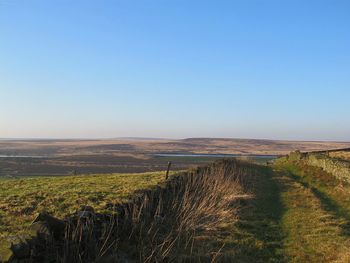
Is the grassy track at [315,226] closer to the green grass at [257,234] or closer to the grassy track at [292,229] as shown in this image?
the grassy track at [292,229]

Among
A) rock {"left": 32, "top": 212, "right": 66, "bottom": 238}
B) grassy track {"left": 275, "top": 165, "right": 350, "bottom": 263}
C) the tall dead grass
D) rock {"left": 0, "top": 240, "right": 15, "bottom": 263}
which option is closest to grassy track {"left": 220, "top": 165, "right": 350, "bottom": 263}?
grassy track {"left": 275, "top": 165, "right": 350, "bottom": 263}

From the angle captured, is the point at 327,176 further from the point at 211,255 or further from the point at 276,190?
the point at 211,255

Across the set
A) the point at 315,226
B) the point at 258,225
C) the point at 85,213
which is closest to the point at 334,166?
the point at 315,226

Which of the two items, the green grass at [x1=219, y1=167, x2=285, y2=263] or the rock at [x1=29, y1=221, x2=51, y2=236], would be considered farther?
the green grass at [x1=219, y1=167, x2=285, y2=263]

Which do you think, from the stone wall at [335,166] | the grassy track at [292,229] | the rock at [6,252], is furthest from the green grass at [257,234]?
the stone wall at [335,166]

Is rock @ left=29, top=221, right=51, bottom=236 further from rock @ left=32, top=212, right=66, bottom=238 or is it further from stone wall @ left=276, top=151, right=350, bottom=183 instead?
stone wall @ left=276, top=151, right=350, bottom=183

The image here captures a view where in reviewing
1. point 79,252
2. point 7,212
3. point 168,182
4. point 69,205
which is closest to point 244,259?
point 79,252

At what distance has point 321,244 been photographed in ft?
38.5

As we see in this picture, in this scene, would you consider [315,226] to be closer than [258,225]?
Yes

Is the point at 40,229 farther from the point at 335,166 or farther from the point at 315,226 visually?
the point at 335,166

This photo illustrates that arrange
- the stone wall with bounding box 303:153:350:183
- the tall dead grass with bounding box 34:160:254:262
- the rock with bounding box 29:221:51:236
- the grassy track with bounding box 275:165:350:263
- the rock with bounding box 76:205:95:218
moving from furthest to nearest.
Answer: the stone wall with bounding box 303:153:350:183 < the grassy track with bounding box 275:165:350:263 < the rock with bounding box 76:205:95:218 < the tall dead grass with bounding box 34:160:254:262 < the rock with bounding box 29:221:51:236

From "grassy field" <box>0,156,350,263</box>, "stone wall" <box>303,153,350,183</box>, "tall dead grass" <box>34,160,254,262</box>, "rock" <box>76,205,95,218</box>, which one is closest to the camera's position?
"tall dead grass" <box>34,160,254,262</box>

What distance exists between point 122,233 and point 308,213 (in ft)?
29.9

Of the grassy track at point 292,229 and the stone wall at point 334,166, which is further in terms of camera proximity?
the stone wall at point 334,166
